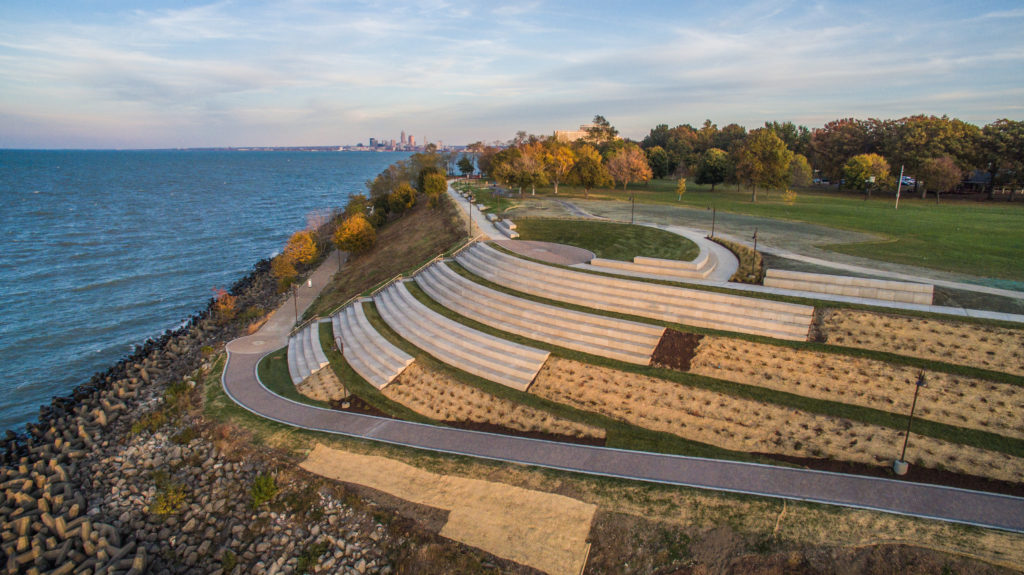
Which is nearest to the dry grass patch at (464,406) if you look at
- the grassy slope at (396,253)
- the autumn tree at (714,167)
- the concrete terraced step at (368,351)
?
the concrete terraced step at (368,351)

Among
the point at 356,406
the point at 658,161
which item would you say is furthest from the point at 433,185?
the point at 658,161

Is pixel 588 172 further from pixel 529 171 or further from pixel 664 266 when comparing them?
pixel 664 266

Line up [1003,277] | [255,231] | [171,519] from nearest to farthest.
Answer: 1. [171,519]
2. [1003,277]
3. [255,231]

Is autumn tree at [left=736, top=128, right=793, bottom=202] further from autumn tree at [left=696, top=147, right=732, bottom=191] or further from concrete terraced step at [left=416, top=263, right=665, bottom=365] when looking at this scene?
concrete terraced step at [left=416, top=263, right=665, bottom=365]

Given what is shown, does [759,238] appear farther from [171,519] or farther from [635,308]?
[171,519]

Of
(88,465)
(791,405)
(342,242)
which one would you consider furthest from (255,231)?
(791,405)

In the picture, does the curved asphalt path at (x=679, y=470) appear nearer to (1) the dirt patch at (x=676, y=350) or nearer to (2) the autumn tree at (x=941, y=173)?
(1) the dirt patch at (x=676, y=350)
